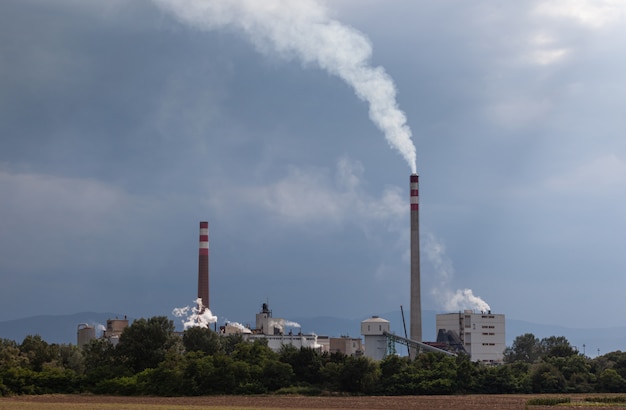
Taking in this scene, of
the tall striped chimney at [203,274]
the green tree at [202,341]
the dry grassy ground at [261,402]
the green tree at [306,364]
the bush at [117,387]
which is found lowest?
the dry grassy ground at [261,402]

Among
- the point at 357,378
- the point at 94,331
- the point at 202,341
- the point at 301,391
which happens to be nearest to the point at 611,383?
the point at 357,378

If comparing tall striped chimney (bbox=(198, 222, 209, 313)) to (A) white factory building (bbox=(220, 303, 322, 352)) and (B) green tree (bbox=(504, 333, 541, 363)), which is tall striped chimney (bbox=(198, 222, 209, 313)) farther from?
(B) green tree (bbox=(504, 333, 541, 363))

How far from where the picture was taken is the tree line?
71188 mm

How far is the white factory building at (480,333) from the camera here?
5945 inches

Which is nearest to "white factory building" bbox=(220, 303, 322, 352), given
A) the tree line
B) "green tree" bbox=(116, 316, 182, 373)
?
the tree line

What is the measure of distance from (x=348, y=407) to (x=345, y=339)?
9189cm

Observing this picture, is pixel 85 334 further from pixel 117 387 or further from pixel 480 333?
pixel 117 387

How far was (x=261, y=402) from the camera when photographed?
6169 cm

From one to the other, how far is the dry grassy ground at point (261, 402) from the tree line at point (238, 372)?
13.3 feet

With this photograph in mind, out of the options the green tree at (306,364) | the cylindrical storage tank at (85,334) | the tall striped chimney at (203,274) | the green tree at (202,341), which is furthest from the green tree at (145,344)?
the cylindrical storage tank at (85,334)

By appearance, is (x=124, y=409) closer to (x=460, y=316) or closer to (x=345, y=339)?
(x=345, y=339)

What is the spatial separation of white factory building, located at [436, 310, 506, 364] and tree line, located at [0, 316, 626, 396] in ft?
203

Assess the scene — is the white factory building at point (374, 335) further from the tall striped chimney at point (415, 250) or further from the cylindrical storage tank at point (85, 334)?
the cylindrical storage tank at point (85, 334)

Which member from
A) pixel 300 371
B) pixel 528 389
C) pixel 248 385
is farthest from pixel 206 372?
pixel 528 389
